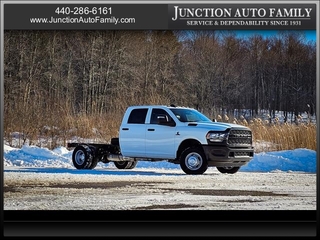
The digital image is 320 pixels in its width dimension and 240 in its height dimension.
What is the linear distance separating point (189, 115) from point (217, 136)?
91 centimetres

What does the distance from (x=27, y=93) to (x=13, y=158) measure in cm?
164

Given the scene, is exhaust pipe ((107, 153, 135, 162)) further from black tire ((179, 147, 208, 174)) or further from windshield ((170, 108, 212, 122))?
windshield ((170, 108, 212, 122))

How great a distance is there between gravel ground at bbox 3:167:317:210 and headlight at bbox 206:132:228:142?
732mm

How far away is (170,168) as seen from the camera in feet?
62.4

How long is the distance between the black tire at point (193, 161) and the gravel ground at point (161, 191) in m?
0.15

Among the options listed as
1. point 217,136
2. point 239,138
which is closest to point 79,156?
point 217,136

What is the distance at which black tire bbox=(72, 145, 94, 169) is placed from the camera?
19.3 m

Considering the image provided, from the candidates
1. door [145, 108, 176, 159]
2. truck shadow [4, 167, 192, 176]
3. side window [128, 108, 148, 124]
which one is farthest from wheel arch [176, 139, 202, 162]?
side window [128, 108, 148, 124]

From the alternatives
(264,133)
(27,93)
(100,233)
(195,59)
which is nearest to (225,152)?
(264,133)

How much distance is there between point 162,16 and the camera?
709 inches

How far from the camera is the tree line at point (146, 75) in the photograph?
18625 millimetres

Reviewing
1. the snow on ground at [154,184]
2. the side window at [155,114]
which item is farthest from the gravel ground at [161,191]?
the side window at [155,114]

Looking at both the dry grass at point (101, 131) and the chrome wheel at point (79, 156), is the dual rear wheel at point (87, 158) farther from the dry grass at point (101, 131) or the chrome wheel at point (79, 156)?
the dry grass at point (101, 131)

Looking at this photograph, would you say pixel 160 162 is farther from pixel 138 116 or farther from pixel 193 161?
pixel 138 116
